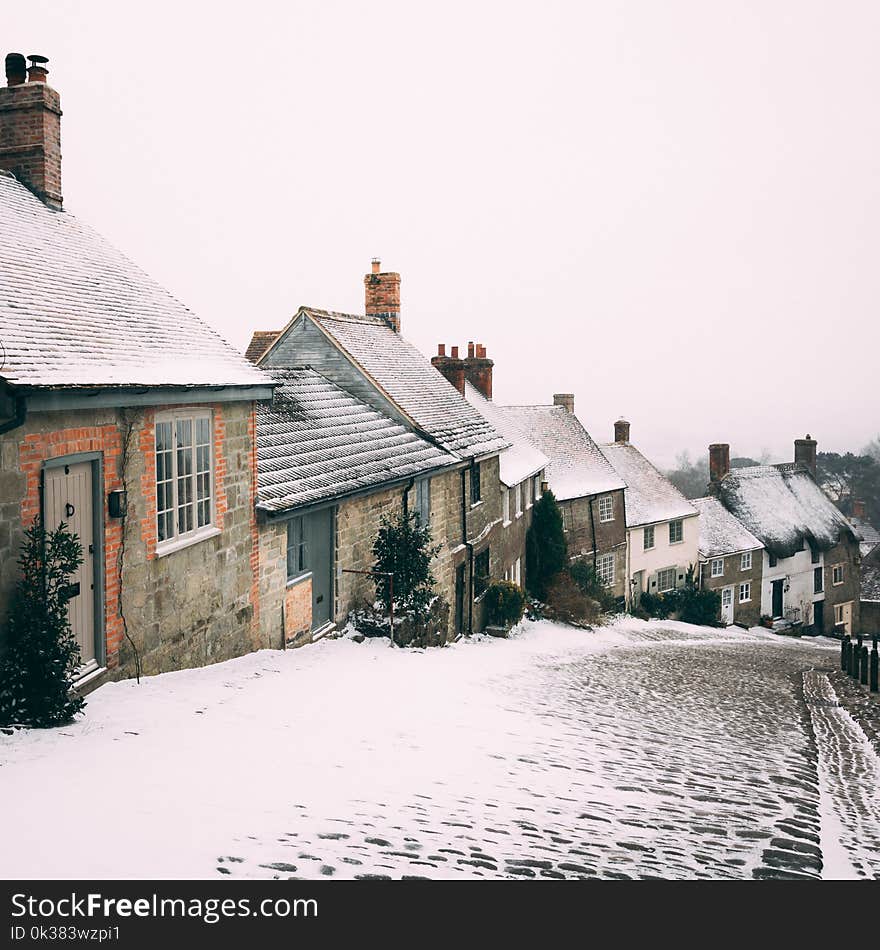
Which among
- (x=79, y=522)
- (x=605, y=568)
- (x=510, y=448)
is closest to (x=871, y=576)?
(x=605, y=568)

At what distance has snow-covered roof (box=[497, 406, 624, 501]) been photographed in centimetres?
3753

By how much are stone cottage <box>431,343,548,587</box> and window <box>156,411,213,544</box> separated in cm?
1619

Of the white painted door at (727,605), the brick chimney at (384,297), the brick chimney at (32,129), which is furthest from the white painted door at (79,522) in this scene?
the white painted door at (727,605)

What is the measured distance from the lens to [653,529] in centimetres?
4184

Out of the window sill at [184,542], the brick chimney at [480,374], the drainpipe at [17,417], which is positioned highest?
the brick chimney at [480,374]

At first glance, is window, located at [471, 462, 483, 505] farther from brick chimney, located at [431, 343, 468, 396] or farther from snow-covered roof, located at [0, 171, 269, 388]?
snow-covered roof, located at [0, 171, 269, 388]

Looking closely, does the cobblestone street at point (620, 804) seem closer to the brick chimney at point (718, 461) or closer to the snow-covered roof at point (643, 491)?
the snow-covered roof at point (643, 491)

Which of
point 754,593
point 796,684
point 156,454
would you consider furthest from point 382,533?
point 754,593

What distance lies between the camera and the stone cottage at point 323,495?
14.8 metres

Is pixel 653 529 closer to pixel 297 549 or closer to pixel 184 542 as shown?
pixel 297 549

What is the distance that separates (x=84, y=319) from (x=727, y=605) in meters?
39.5

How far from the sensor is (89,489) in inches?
397

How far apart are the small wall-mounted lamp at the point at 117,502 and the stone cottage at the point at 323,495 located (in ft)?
11.9

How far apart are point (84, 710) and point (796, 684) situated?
44.8ft
